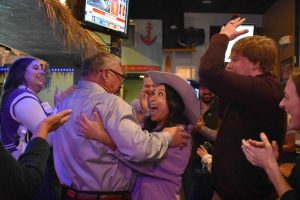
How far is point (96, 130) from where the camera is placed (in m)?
1.88

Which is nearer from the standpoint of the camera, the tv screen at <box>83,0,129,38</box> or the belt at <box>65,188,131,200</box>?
the belt at <box>65,188,131,200</box>

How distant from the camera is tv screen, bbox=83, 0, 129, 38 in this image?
9.97 ft

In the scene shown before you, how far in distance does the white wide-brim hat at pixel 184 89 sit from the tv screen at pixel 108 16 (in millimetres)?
1134

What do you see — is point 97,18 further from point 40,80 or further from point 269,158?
point 269,158

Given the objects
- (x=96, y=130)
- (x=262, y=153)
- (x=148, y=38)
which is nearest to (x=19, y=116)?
(x=96, y=130)

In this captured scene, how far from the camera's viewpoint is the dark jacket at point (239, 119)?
171cm

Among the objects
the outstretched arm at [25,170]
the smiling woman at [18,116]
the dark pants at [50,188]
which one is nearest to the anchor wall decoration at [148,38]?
the dark pants at [50,188]

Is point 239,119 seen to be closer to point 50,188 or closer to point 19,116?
point 19,116

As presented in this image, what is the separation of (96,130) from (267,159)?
84cm

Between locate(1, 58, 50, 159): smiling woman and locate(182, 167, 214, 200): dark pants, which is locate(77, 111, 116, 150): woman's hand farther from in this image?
locate(182, 167, 214, 200): dark pants

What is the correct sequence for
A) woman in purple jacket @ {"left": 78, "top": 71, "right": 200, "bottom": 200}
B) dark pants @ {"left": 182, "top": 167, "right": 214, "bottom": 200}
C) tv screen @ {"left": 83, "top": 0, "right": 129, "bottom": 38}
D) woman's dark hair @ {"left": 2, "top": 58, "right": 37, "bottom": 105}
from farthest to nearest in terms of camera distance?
1. dark pants @ {"left": 182, "top": 167, "right": 214, "bottom": 200}
2. tv screen @ {"left": 83, "top": 0, "right": 129, "bottom": 38}
3. woman's dark hair @ {"left": 2, "top": 58, "right": 37, "bottom": 105}
4. woman in purple jacket @ {"left": 78, "top": 71, "right": 200, "bottom": 200}

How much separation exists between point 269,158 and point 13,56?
3.23 m

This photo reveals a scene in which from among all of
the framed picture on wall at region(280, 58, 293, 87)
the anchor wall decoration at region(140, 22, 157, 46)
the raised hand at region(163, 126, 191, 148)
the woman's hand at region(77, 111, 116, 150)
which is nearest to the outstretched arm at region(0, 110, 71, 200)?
the woman's hand at region(77, 111, 116, 150)

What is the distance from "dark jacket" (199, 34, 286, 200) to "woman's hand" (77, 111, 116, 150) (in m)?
0.54
